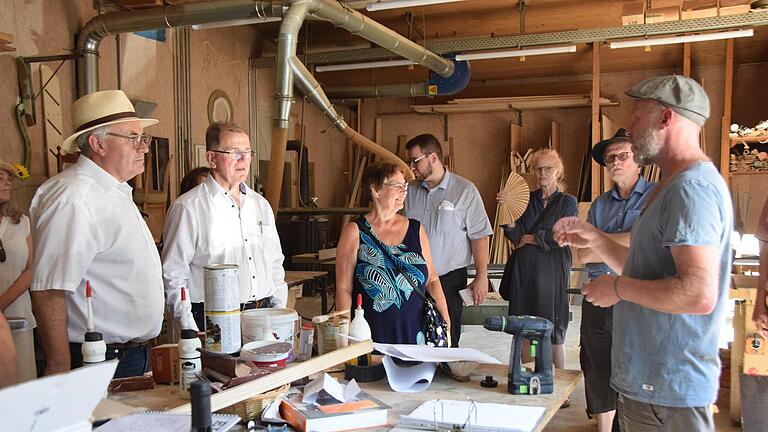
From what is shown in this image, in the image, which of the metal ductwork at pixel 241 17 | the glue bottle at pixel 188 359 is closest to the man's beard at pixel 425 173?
the metal ductwork at pixel 241 17

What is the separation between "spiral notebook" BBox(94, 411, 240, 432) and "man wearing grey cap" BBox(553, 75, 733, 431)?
1.27m

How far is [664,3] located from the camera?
6453 mm

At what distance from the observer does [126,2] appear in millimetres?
5402

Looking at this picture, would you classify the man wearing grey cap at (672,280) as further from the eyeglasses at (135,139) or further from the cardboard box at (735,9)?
the cardboard box at (735,9)

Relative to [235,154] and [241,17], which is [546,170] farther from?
[241,17]

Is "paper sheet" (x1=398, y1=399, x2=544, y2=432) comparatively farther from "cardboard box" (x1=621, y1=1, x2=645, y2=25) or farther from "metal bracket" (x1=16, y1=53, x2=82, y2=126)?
"cardboard box" (x1=621, y1=1, x2=645, y2=25)

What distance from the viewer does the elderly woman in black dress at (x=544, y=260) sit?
3.92 meters

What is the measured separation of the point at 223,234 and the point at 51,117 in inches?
116

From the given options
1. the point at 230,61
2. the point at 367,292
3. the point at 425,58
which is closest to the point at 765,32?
the point at 425,58

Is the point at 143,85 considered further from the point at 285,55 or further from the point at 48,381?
the point at 48,381

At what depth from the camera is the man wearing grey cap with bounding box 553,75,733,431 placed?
70.3 inches

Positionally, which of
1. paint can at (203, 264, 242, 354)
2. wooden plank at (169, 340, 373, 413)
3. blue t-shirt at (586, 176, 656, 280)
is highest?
blue t-shirt at (586, 176, 656, 280)

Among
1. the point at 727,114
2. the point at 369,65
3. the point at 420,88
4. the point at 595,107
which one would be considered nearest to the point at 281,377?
Answer: the point at 369,65

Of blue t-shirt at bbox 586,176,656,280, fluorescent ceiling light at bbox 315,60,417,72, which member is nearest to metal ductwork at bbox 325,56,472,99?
Result: fluorescent ceiling light at bbox 315,60,417,72
